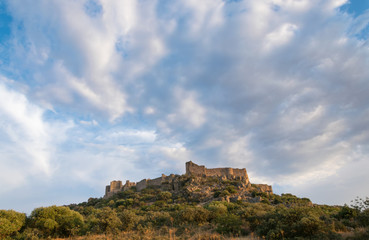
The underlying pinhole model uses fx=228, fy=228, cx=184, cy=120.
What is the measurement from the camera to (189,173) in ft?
232

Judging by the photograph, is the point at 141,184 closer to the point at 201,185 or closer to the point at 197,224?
the point at 201,185

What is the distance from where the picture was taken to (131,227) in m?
19.9

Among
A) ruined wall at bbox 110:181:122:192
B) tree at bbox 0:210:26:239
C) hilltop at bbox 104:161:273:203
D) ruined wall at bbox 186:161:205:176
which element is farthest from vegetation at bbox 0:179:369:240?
ruined wall at bbox 110:181:122:192

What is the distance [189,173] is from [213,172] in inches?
314

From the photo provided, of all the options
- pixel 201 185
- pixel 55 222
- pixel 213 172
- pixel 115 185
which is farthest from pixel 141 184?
pixel 55 222

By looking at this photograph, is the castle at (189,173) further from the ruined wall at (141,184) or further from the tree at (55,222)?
the tree at (55,222)

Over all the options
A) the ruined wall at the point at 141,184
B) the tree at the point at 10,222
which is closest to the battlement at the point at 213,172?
the ruined wall at the point at 141,184

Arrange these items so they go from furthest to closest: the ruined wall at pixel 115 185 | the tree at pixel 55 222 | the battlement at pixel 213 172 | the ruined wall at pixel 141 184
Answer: the ruined wall at pixel 115 185 → the battlement at pixel 213 172 → the ruined wall at pixel 141 184 → the tree at pixel 55 222

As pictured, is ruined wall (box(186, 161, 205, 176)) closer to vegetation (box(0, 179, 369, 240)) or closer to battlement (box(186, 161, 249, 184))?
battlement (box(186, 161, 249, 184))

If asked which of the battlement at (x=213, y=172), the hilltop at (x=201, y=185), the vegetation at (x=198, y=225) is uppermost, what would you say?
the battlement at (x=213, y=172)

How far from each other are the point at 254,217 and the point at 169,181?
50.7 meters

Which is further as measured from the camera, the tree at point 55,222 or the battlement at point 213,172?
the battlement at point 213,172

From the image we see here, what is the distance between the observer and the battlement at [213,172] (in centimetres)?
7112

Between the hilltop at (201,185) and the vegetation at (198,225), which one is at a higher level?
the hilltop at (201,185)
